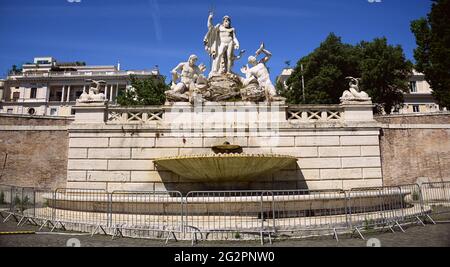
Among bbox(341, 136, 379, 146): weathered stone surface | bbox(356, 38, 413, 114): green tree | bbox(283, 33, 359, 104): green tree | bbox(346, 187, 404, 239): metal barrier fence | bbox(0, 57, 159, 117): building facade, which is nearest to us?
bbox(346, 187, 404, 239): metal barrier fence

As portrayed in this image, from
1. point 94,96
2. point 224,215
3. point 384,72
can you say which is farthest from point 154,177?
point 384,72

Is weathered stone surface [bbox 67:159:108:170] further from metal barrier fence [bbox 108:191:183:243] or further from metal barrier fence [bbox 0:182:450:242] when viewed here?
metal barrier fence [bbox 108:191:183:243]

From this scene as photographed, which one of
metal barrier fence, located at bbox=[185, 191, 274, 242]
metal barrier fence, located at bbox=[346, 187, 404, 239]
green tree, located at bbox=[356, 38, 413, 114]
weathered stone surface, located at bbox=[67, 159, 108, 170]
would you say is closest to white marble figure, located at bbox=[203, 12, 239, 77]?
weathered stone surface, located at bbox=[67, 159, 108, 170]

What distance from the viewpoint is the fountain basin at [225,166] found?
517 inches

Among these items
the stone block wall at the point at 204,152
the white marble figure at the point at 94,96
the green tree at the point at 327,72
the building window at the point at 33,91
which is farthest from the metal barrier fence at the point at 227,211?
the building window at the point at 33,91

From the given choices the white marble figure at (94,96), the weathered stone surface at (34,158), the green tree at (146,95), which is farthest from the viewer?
the green tree at (146,95)

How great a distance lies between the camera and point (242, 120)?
54.3ft

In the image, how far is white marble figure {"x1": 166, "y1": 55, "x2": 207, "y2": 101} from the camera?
56.1 feet

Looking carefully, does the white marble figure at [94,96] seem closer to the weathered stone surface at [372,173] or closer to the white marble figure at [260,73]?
the white marble figure at [260,73]

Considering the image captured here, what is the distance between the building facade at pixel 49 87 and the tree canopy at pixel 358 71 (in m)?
31.6

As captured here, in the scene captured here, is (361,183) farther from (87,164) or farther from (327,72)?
(327,72)
